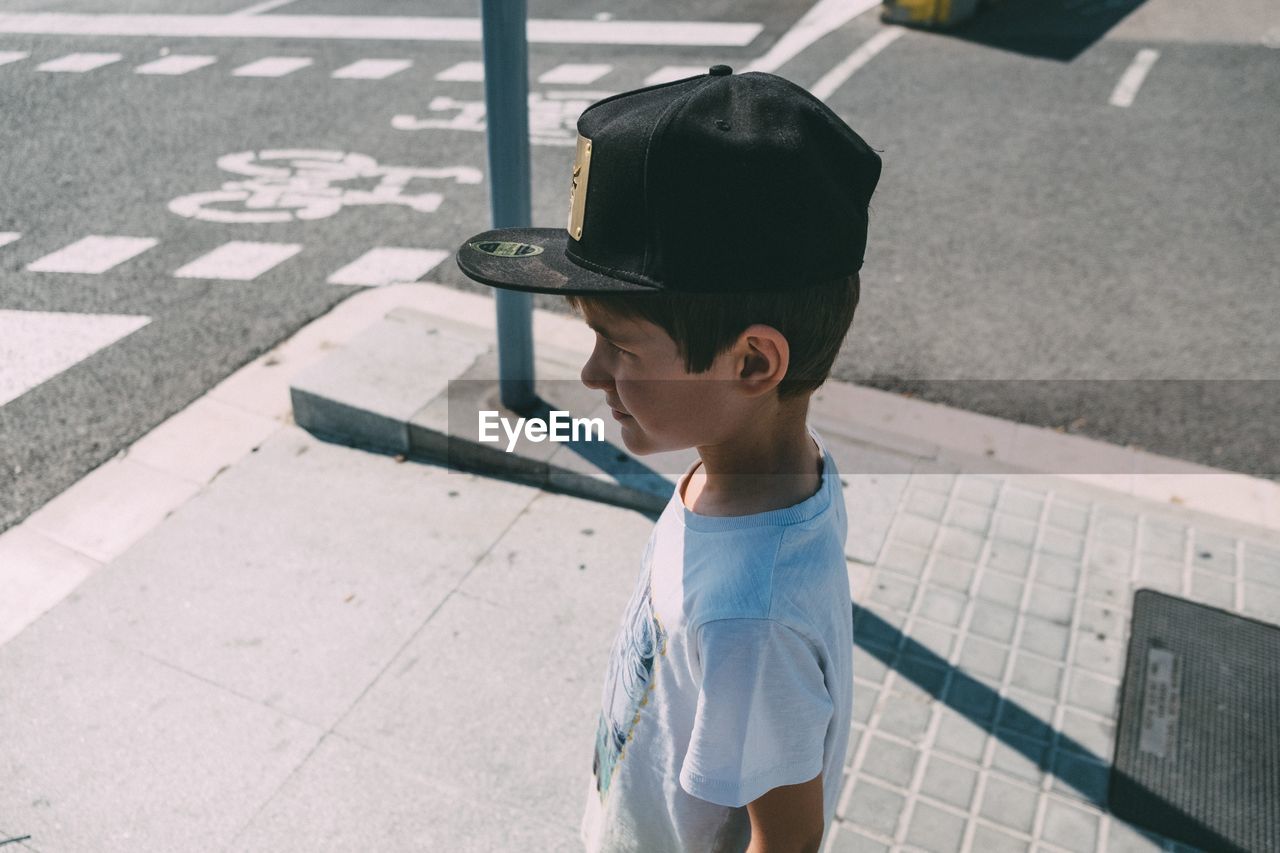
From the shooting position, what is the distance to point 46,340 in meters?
5.23

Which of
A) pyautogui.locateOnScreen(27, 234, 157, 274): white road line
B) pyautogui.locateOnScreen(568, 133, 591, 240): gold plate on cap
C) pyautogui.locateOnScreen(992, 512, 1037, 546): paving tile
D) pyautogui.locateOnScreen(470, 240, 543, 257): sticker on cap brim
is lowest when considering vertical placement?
pyautogui.locateOnScreen(992, 512, 1037, 546): paving tile

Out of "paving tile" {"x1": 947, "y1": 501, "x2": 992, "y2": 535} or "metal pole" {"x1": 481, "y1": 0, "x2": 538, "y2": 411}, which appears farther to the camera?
"paving tile" {"x1": 947, "y1": 501, "x2": 992, "y2": 535}

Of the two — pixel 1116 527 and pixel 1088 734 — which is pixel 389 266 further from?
pixel 1088 734

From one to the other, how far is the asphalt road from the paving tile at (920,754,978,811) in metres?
2.21

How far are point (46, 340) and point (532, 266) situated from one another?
4708 millimetres

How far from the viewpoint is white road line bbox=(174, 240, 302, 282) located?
5918 mm

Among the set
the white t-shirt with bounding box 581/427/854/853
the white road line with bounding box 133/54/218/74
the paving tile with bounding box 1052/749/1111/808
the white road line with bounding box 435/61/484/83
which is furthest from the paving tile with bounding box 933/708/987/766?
the white road line with bounding box 133/54/218/74

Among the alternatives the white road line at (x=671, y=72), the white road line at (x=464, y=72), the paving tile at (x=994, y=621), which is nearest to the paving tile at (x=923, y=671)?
the paving tile at (x=994, y=621)

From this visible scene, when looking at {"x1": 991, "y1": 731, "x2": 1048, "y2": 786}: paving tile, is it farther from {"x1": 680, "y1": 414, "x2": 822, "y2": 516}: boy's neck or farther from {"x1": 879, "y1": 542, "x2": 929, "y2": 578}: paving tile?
{"x1": 680, "y1": 414, "x2": 822, "y2": 516}: boy's neck

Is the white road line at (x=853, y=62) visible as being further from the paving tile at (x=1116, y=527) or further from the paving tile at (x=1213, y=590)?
the paving tile at (x=1213, y=590)

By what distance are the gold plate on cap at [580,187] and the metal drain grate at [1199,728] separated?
239 centimetres

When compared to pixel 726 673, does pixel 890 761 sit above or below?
below

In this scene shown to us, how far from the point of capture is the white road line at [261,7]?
11.9 m
